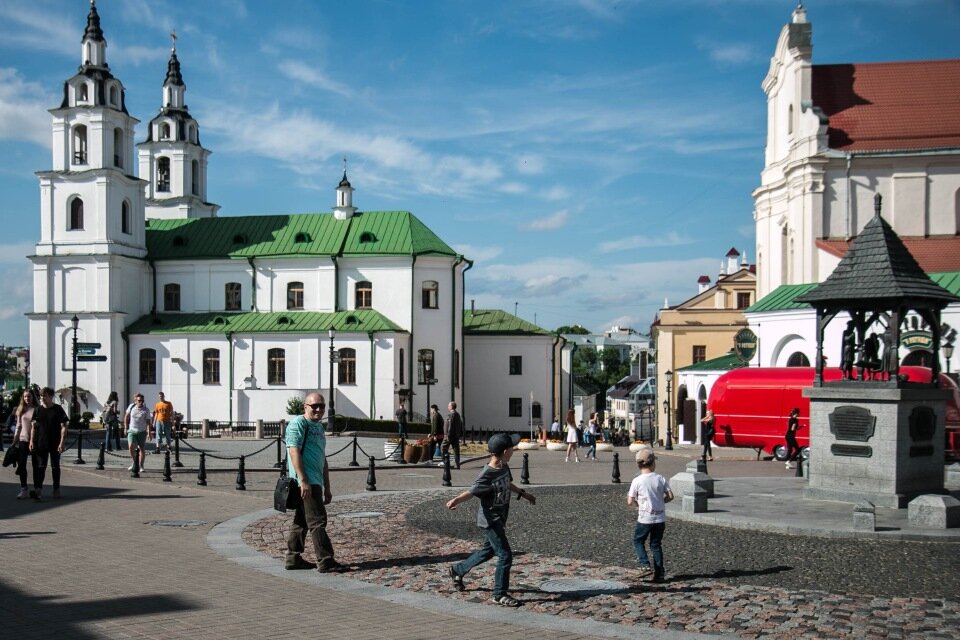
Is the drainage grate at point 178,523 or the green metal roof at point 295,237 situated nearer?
the drainage grate at point 178,523

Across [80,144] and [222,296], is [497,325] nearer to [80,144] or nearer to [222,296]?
[222,296]

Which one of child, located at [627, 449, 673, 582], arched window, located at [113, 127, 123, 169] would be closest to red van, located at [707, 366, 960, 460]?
child, located at [627, 449, 673, 582]

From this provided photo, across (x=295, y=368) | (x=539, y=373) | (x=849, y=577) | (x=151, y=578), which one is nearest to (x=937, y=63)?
(x=539, y=373)

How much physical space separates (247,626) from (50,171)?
183ft

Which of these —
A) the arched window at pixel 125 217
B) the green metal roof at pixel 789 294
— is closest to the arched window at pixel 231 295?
the arched window at pixel 125 217

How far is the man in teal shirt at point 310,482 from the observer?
10.7 meters

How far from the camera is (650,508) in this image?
34.5ft

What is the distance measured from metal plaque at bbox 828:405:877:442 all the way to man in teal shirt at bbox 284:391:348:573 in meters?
9.40

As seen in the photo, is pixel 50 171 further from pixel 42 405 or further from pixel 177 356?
pixel 42 405

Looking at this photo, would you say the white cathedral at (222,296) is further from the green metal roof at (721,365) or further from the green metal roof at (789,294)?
the green metal roof at (789,294)

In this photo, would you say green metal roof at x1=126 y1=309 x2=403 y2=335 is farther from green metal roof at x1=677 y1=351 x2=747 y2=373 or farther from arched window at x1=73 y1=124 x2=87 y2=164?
green metal roof at x1=677 y1=351 x2=747 y2=373

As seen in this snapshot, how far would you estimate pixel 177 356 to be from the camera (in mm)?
58406

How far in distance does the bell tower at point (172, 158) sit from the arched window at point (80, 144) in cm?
1075

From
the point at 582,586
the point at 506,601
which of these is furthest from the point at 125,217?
the point at 506,601
